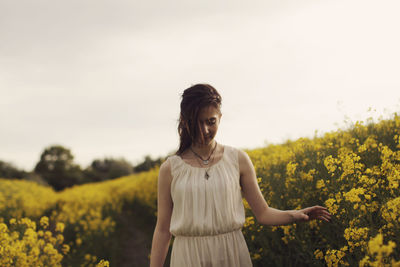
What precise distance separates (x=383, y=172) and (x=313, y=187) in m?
0.87

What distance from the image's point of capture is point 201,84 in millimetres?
2148

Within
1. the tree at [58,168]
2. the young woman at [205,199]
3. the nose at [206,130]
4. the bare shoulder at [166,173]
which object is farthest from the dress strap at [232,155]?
the tree at [58,168]

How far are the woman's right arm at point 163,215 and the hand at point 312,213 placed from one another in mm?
869

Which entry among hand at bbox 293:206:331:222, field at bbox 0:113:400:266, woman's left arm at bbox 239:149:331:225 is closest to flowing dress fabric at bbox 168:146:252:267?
woman's left arm at bbox 239:149:331:225

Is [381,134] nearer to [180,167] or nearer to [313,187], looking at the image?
[313,187]

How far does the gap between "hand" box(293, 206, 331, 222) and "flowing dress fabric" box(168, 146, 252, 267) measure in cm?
38

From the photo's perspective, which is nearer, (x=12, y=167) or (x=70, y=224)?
(x=70, y=224)

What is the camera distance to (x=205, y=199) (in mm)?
2129

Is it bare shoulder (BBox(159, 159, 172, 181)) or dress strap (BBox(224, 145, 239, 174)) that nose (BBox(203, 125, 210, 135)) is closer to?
dress strap (BBox(224, 145, 239, 174))

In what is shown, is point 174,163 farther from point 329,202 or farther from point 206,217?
point 329,202

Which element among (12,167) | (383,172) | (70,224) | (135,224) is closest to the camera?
(383,172)

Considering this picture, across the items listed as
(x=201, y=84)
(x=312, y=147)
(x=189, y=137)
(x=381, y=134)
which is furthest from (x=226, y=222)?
(x=381, y=134)

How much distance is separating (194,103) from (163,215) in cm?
82

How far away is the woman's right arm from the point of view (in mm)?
2213
